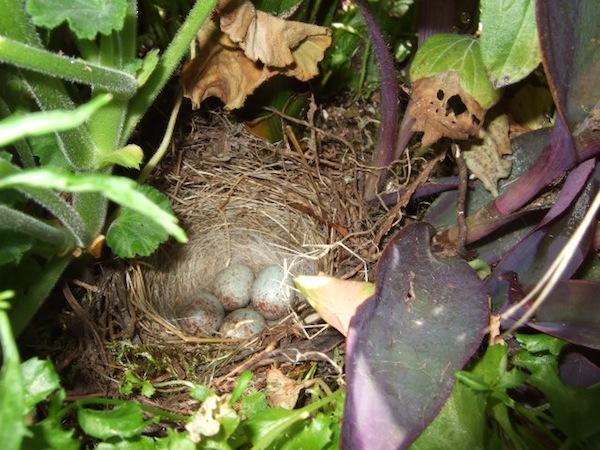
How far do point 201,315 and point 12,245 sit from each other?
50 centimetres

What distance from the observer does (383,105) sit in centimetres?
84

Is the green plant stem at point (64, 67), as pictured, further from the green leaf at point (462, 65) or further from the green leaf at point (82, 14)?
the green leaf at point (462, 65)

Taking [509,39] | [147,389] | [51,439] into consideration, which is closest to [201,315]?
[147,389]

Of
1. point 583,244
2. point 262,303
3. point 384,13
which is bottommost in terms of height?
point 262,303

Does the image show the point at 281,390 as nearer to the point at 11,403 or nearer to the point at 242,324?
the point at 242,324

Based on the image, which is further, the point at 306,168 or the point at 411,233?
the point at 306,168

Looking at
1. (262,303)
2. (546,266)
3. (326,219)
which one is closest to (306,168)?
(326,219)

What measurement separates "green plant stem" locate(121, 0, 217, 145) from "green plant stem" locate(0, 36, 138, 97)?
2.6 inches

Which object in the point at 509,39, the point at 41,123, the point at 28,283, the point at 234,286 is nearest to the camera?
the point at 41,123

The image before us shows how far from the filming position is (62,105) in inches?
26.0

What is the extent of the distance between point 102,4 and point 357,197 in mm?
485

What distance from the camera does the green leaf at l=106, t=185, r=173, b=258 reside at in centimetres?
73

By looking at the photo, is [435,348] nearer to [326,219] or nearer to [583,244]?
[583,244]

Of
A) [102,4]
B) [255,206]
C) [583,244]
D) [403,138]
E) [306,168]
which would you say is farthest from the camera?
[255,206]
